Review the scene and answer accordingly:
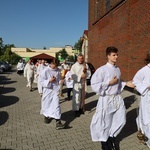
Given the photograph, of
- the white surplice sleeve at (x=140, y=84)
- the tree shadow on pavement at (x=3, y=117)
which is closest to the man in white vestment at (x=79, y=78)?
the tree shadow on pavement at (x=3, y=117)

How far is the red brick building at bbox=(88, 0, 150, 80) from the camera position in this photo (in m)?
10.8

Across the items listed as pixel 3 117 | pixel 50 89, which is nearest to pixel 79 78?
pixel 50 89

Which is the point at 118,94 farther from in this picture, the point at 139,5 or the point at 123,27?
the point at 123,27

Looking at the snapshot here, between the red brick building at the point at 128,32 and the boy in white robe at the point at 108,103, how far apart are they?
5.73 m

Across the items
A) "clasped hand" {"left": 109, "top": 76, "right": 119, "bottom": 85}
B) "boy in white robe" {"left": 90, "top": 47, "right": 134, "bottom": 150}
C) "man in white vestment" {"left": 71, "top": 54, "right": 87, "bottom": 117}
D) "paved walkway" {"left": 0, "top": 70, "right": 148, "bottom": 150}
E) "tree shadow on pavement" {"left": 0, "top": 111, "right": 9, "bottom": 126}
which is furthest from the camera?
"man in white vestment" {"left": 71, "top": 54, "right": 87, "bottom": 117}

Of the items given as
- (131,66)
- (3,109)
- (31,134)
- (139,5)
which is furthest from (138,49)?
(31,134)

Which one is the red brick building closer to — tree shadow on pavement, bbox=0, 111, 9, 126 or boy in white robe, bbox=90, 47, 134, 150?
boy in white robe, bbox=90, 47, 134, 150

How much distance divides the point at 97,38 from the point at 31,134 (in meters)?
14.8

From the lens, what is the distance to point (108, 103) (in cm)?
439

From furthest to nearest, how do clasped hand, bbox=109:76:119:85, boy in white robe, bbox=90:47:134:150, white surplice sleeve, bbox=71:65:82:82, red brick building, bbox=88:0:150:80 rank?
red brick building, bbox=88:0:150:80 < white surplice sleeve, bbox=71:65:82:82 < boy in white robe, bbox=90:47:134:150 < clasped hand, bbox=109:76:119:85

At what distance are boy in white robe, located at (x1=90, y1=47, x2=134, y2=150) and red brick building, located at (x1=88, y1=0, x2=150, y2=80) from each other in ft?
18.8

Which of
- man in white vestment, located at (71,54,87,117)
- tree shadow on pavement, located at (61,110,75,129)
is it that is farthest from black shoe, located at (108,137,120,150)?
man in white vestment, located at (71,54,87,117)

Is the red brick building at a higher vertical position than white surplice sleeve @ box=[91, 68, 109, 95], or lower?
higher

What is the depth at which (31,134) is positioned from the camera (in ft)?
18.1
